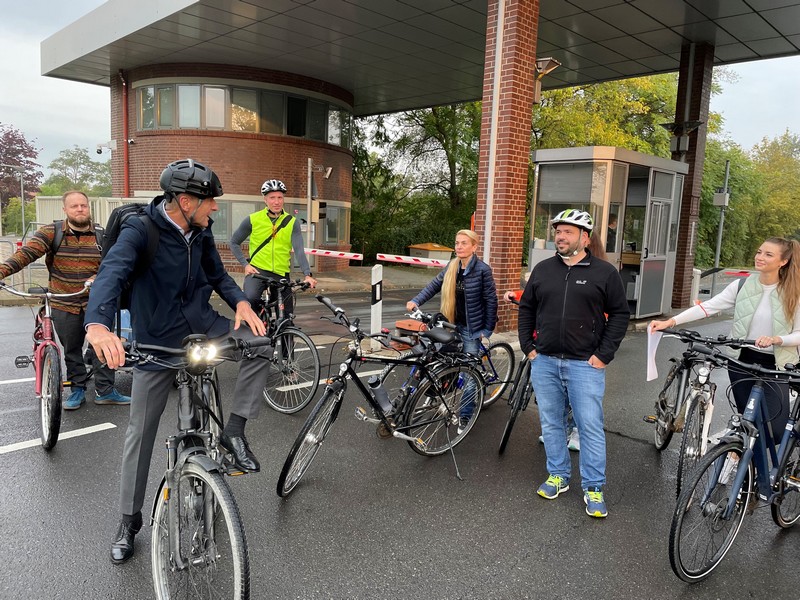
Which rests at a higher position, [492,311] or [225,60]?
[225,60]

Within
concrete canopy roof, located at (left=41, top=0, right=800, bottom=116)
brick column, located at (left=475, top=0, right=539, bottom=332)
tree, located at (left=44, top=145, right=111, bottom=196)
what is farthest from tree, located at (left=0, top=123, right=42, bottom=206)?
brick column, located at (left=475, top=0, right=539, bottom=332)

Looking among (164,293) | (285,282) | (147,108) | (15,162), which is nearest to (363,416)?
(164,293)

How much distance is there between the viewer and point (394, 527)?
3660mm

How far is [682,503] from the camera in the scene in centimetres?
302

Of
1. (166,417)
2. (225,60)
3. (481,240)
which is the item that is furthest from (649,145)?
(166,417)

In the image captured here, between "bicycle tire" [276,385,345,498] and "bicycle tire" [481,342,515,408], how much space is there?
7.64 feet

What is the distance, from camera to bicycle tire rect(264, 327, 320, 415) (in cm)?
567

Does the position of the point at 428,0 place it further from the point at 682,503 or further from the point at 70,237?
the point at 682,503

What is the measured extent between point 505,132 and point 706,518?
684 cm

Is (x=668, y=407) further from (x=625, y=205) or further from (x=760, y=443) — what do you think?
(x=625, y=205)

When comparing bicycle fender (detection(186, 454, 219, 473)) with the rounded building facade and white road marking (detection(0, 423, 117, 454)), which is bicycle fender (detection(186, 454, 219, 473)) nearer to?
white road marking (detection(0, 423, 117, 454))

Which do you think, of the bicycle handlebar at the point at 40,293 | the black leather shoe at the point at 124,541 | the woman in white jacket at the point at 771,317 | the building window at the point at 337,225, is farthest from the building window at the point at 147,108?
the woman in white jacket at the point at 771,317

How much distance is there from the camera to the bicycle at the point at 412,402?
394 cm

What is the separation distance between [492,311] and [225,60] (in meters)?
14.1
